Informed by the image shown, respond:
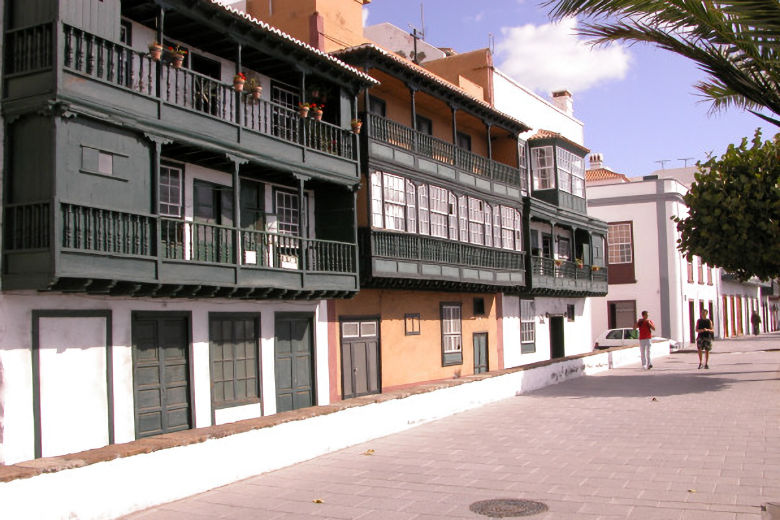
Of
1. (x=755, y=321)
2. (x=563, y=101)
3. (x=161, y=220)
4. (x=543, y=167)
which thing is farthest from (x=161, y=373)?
(x=755, y=321)

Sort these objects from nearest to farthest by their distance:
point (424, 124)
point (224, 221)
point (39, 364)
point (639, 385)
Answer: point (39, 364)
point (224, 221)
point (639, 385)
point (424, 124)

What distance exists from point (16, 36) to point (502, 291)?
1900cm

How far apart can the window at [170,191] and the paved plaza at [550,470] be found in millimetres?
5949

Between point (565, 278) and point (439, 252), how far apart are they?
11.2 metres

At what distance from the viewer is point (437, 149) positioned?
75.3ft

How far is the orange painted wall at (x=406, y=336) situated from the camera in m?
20.7

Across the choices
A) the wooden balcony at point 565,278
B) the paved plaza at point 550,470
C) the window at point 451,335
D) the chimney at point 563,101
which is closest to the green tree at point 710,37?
the paved plaza at point 550,470

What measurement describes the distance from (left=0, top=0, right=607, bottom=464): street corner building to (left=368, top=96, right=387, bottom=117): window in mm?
86

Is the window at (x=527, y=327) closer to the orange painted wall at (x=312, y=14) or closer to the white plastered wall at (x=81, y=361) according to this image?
the orange painted wall at (x=312, y=14)

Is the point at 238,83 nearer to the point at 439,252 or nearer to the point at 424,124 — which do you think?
the point at 439,252

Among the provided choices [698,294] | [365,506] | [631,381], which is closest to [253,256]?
[365,506]

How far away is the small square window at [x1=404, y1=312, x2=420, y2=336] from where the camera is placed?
73.5 ft

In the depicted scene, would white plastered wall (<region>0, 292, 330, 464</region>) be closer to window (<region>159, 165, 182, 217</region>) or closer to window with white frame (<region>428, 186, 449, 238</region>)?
window (<region>159, 165, 182, 217</region>)

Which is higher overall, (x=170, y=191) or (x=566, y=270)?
(x=170, y=191)
